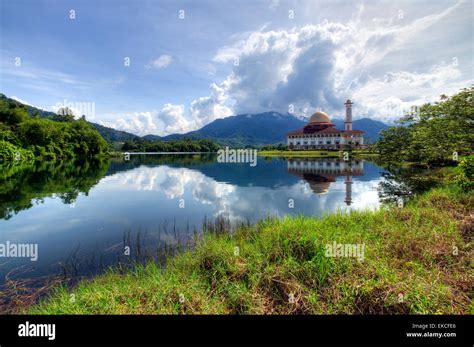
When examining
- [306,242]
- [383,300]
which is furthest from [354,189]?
[383,300]

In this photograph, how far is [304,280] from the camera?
500 centimetres

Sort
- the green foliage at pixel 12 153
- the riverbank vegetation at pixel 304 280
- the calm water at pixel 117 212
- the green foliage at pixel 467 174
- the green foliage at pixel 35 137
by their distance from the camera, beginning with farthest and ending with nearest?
the green foliage at pixel 35 137, the green foliage at pixel 12 153, the green foliage at pixel 467 174, the calm water at pixel 117 212, the riverbank vegetation at pixel 304 280

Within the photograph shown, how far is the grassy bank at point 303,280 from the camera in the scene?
415cm

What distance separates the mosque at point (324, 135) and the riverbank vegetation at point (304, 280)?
77.5m

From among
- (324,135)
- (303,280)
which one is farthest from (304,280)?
(324,135)

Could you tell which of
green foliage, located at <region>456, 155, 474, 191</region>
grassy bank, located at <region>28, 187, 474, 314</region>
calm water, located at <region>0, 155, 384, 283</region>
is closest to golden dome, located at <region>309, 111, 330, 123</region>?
calm water, located at <region>0, 155, 384, 283</region>

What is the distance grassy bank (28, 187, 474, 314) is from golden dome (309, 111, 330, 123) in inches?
3517

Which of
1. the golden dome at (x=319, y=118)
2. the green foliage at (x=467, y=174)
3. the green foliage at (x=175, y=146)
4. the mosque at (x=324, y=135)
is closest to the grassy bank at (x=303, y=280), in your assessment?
the green foliage at (x=467, y=174)

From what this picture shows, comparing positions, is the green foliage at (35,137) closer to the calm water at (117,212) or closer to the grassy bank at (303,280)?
the calm water at (117,212)

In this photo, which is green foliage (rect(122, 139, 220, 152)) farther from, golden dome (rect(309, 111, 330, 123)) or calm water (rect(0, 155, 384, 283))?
calm water (rect(0, 155, 384, 283))

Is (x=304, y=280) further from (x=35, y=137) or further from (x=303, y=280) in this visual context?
(x=35, y=137)

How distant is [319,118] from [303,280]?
94.0 metres

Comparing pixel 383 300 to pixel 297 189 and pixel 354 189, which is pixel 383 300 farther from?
pixel 354 189
